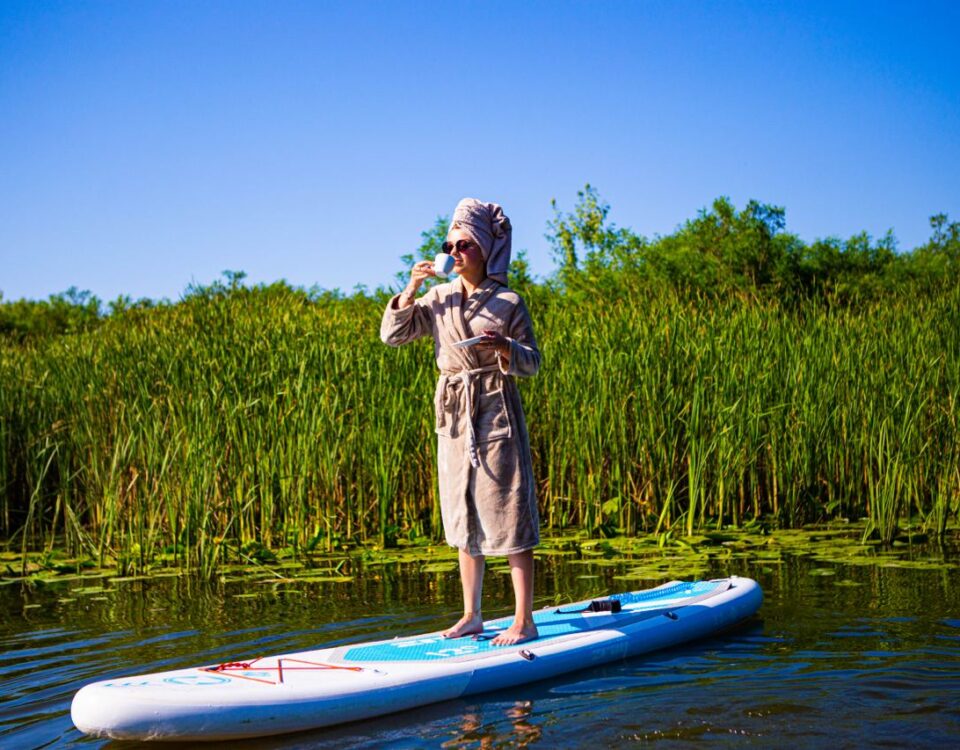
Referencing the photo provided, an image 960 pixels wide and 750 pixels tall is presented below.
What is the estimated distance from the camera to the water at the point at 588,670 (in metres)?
3.58

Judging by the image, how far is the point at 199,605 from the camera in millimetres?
6012

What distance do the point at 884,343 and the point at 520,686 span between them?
17.0 feet

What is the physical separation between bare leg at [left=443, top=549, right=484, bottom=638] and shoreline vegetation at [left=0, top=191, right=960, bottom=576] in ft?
8.50

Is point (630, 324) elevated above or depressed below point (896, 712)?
above

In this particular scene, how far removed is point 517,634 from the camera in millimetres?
4480

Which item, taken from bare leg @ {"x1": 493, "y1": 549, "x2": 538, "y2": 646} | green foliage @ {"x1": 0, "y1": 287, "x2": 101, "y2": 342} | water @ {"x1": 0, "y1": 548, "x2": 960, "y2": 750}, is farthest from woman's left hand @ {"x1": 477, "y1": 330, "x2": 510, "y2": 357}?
green foliage @ {"x1": 0, "y1": 287, "x2": 101, "y2": 342}

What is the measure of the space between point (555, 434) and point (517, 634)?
3797 mm

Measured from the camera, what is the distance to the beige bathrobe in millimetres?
4352

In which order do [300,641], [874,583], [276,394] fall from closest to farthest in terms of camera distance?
[300,641]
[874,583]
[276,394]

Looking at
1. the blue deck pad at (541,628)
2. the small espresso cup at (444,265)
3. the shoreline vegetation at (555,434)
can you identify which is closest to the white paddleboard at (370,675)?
the blue deck pad at (541,628)

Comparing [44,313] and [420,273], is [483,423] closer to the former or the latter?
[420,273]

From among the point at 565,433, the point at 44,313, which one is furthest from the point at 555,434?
the point at 44,313

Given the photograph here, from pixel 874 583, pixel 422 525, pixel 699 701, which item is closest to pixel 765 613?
pixel 874 583

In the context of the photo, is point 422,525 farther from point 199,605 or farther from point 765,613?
point 765,613
